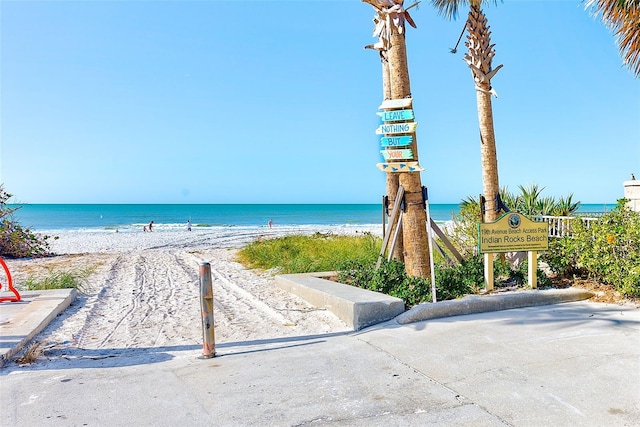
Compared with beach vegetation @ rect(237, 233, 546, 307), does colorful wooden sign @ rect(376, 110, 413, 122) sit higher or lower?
higher

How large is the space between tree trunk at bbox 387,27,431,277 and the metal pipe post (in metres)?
3.73

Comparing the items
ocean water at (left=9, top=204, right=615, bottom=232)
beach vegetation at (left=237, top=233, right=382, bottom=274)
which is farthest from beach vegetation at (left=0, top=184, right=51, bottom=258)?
ocean water at (left=9, top=204, right=615, bottom=232)

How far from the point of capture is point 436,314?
251 inches

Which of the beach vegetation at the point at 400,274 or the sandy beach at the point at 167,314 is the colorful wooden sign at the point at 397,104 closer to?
the beach vegetation at the point at 400,274

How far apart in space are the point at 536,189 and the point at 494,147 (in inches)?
177

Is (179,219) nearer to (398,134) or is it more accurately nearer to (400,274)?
(400,274)

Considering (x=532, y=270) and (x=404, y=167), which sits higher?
(x=404, y=167)

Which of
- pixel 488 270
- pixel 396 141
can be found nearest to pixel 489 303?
pixel 488 270

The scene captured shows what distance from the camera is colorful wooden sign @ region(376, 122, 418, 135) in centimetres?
765

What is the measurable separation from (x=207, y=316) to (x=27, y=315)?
298cm

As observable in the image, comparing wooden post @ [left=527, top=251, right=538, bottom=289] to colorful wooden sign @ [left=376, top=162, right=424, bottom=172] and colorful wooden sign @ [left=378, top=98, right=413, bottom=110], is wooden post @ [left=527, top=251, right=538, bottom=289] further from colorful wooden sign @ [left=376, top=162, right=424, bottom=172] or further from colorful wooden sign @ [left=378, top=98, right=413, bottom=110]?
colorful wooden sign @ [left=378, top=98, right=413, bottom=110]

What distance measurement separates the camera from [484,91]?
33.2ft

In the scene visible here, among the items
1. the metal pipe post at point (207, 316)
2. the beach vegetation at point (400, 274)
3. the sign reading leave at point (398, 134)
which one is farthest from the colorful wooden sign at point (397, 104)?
the metal pipe post at point (207, 316)

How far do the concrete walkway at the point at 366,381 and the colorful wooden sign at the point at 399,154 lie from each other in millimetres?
2862
